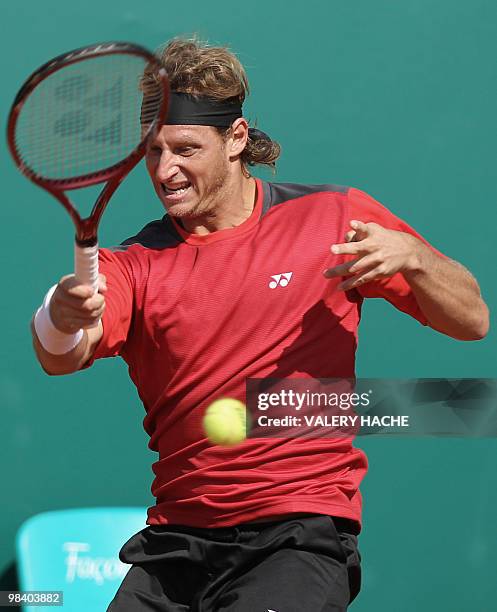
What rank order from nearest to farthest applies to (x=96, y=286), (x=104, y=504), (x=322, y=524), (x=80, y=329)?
(x=96, y=286) < (x=80, y=329) < (x=322, y=524) < (x=104, y=504)

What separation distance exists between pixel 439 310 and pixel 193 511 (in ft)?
2.21

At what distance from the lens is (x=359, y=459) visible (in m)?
2.84

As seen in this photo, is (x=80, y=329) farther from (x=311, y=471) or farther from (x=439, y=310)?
(x=439, y=310)

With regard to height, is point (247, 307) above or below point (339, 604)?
above

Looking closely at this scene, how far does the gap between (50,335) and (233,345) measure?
1.50ft

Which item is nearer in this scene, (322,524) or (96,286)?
(96,286)

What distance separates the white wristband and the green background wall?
1.77 m

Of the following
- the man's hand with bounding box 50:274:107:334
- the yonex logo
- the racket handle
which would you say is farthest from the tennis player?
the racket handle

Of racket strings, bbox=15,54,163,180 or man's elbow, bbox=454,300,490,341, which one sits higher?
racket strings, bbox=15,54,163,180

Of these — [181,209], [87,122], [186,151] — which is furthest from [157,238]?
[87,122]

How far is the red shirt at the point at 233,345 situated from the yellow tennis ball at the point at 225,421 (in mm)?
16

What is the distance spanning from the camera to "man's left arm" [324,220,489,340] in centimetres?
257

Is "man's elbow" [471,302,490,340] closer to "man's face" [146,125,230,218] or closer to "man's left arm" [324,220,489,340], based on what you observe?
"man's left arm" [324,220,489,340]

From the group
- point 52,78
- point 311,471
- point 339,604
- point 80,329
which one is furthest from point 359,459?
point 52,78
